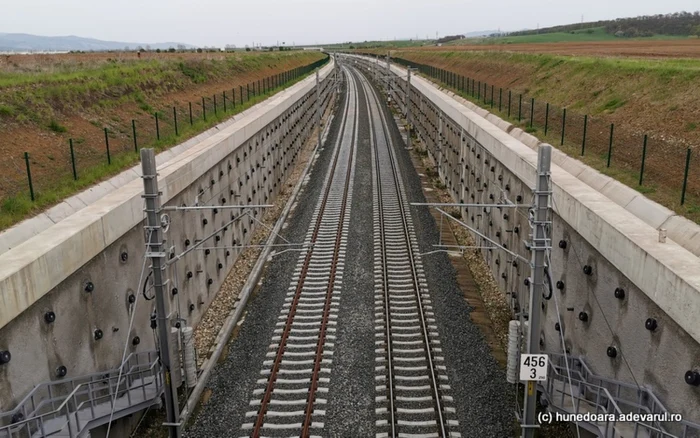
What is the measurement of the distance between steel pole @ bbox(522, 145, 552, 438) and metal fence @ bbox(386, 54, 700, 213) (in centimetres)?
552

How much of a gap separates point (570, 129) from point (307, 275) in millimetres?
12289

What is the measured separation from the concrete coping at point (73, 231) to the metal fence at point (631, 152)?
12420mm

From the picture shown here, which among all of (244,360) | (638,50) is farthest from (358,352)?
(638,50)

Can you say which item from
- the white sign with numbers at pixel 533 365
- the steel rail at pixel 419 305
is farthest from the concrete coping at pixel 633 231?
the steel rail at pixel 419 305

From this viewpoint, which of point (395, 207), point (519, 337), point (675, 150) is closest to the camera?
point (519, 337)

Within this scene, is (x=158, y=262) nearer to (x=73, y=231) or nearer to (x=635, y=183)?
(x=73, y=231)

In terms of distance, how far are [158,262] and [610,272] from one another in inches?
335

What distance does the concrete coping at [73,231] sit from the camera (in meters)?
9.52

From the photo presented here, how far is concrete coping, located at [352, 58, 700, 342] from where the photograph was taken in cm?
905

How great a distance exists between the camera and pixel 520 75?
1645 inches

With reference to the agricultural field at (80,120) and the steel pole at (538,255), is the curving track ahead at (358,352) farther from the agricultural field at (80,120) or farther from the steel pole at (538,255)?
the agricultural field at (80,120)

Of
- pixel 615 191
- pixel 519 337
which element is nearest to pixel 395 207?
pixel 615 191

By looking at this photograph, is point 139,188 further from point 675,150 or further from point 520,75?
point 520,75

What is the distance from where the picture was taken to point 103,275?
40.6 ft
